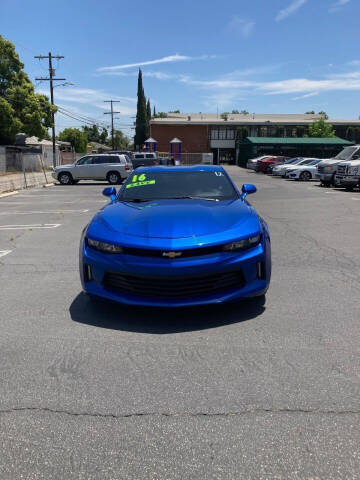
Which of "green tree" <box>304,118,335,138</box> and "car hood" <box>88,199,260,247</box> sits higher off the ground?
"green tree" <box>304,118,335,138</box>

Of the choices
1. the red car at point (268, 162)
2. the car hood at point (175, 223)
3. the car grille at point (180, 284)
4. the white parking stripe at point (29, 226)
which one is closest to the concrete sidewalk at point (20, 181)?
the white parking stripe at point (29, 226)

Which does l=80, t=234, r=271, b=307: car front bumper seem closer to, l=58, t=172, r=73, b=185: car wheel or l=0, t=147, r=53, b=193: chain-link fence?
l=0, t=147, r=53, b=193: chain-link fence

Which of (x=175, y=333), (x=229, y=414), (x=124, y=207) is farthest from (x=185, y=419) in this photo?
(x=124, y=207)

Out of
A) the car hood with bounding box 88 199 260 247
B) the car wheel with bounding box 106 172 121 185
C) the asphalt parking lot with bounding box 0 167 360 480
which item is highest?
the car hood with bounding box 88 199 260 247

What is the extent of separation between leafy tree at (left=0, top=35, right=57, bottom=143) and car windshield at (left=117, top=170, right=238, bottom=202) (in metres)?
31.3

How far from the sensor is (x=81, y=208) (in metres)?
13.5

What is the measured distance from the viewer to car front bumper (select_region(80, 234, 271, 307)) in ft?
12.1

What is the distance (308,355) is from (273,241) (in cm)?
468

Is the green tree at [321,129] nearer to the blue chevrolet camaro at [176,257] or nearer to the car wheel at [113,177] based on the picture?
the car wheel at [113,177]

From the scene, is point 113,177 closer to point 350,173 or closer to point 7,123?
point 350,173

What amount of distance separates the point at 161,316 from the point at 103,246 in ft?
2.89

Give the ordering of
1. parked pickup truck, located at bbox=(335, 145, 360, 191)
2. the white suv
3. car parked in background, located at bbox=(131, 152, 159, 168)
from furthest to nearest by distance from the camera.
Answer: car parked in background, located at bbox=(131, 152, 159, 168), the white suv, parked pickup truck, located at bbox=(335, 145, 360, 191)

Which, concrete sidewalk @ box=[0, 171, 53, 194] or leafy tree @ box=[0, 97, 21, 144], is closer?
concrete sidewalk @ box=[0, 171, 53, 194]

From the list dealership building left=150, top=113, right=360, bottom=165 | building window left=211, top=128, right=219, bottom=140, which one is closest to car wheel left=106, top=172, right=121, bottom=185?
dealership building left=150, top=113, right=360, bottom=165
